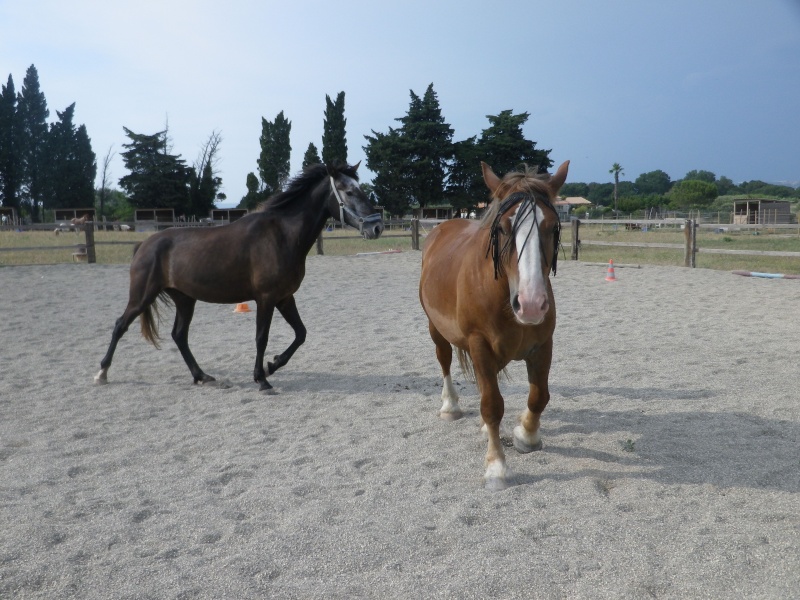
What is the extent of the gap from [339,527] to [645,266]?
1342 cm

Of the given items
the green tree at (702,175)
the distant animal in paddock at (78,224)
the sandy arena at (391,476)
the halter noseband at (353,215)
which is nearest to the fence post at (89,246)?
the distant animal in paddock at (78,224)

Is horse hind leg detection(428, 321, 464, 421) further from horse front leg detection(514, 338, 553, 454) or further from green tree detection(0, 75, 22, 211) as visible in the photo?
green tree detection(0, 75, 22, 211)

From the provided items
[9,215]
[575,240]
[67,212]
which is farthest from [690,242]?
[9,215]

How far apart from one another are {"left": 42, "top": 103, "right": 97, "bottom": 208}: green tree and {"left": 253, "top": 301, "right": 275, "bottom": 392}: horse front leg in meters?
59.3

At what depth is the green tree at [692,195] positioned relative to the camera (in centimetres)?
6881

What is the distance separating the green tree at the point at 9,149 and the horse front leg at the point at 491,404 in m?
62.4

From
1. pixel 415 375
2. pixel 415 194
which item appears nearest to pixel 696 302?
pixel 415 375

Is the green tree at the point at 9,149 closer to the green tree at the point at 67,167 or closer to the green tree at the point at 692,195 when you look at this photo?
the green tree at the point at 67,167

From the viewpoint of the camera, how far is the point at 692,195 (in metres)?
68.8

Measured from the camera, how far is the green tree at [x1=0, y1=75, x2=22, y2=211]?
173ft

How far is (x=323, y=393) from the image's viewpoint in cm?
520

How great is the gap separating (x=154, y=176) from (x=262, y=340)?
169 ft

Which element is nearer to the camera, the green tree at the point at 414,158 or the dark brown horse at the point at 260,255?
the dark brown horse at the point at 260,255

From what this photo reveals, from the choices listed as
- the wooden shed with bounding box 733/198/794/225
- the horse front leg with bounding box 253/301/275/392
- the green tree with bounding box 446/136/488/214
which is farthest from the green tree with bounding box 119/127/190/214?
the horse front leg with bounding box 253/301/275/392
